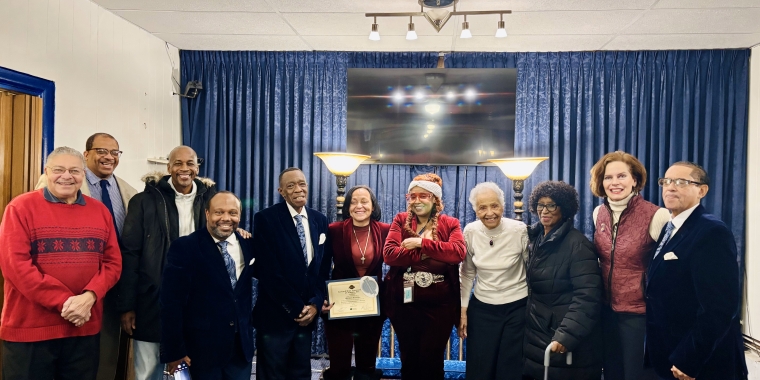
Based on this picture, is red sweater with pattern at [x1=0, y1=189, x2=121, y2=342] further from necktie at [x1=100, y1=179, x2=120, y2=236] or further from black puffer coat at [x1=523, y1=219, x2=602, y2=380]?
black puffer coat at [x1=523, y1=219, x2=602, y2=380]

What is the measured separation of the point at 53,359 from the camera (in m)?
2.35

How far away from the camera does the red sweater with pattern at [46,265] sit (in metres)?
2.26

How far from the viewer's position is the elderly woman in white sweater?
269 cm

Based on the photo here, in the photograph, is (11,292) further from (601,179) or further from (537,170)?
(537,170)

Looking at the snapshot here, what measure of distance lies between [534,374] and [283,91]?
330 cm

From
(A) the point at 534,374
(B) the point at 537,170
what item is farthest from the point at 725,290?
(B) the point at 537,170

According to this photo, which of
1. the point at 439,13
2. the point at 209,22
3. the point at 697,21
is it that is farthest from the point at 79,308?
the point at 697,21

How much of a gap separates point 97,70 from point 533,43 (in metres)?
3.44

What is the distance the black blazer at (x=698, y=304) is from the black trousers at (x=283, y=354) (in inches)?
71.5

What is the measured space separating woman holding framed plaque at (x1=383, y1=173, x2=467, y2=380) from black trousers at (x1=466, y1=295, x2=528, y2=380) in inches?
6.8

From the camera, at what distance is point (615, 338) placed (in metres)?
2.50

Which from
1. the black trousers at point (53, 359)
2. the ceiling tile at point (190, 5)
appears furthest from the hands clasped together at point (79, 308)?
the ceiling tile at point (190, 5)

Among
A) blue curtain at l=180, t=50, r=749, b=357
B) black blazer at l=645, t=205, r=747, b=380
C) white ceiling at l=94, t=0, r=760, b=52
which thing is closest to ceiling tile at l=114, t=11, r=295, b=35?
white ceiling at l=94, t=0, r=760, b=52

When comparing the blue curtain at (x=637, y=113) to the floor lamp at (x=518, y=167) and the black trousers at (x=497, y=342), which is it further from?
the black trousers at (x=497, y=342)
